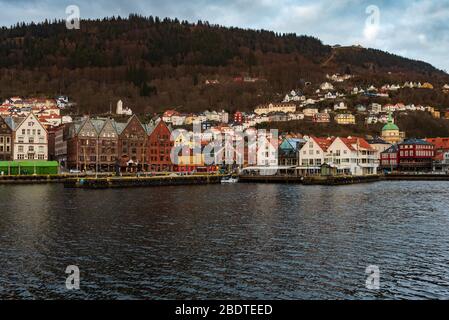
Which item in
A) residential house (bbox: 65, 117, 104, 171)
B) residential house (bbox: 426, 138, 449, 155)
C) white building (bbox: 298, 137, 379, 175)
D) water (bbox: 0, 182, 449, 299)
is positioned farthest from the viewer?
residential house (bbox: 426, 138, 449, 155)

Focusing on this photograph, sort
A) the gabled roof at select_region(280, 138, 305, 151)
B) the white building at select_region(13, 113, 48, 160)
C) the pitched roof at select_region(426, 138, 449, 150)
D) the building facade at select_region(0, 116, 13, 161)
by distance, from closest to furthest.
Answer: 1. the building facade at select_region(0, 116, 13, 161)
2. the white building at select_region(13, 113, 48, 160)
3. the gabled roof at select_region(280, 138, 305, 151)
4. the pitched roof at select_region(426, 138, 449, 150)

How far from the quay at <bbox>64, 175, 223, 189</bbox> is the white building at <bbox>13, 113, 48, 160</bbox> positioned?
32.0 m

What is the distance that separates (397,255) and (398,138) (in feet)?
577

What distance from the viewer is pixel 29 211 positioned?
53562 millimetres

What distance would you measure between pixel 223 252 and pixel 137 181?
73072 millimetres

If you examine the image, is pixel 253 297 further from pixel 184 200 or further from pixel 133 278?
pixel 184 200

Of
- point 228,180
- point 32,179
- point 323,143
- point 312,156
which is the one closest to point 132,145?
point 228,180

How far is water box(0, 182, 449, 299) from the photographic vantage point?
2467 cm

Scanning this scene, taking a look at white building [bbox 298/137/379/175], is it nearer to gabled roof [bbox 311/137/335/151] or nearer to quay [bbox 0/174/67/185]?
gabled roof [bbox 311/137/335/151]

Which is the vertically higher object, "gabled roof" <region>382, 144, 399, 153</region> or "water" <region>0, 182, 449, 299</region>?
"gabled roof" <region>382, 144, 399, 153</region>

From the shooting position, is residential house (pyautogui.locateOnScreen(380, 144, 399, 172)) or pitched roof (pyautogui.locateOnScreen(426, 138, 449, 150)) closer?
residential house (pyautogui.locateOnScreen(380, 144, 399, 172))

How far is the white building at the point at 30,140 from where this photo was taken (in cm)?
12769

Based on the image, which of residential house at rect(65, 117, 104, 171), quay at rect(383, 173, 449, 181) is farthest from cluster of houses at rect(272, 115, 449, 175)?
residential house at rect(65, 117, 104, 171)

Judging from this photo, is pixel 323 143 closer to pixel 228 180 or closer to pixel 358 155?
pixel 358 155
